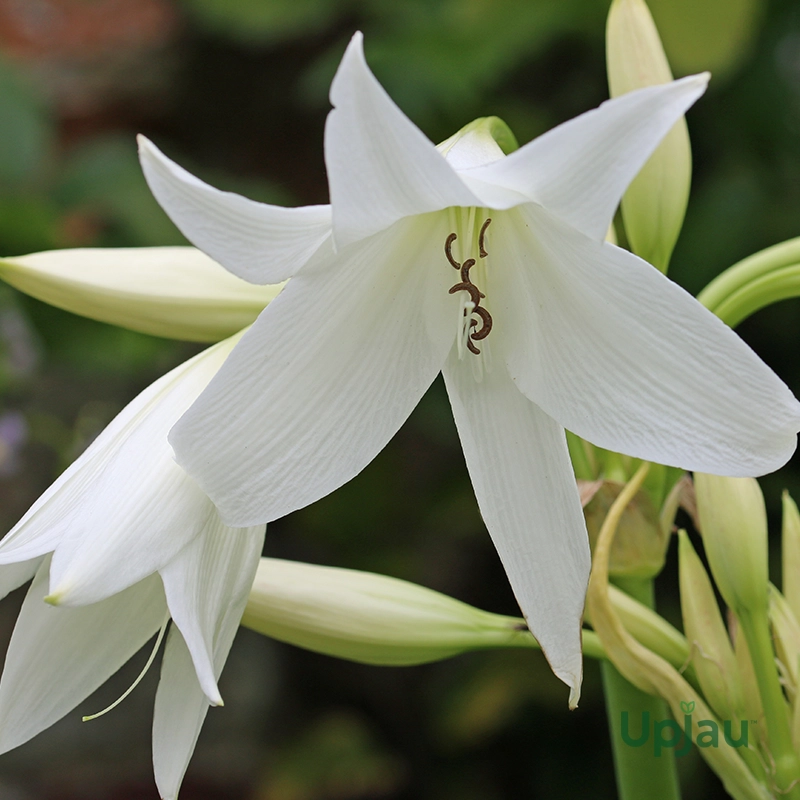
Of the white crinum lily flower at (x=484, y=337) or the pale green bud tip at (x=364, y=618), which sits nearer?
the white crinum lily flower at (x=484, y=337)

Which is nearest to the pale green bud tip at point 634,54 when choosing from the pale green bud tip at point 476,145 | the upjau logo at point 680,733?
the pale green bud tip at point 476,145

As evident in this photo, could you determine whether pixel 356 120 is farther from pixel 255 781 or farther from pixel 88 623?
pixel 255 781

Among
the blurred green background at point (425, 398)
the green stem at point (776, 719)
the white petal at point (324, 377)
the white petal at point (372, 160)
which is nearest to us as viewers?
the white petal at point (372, 160)

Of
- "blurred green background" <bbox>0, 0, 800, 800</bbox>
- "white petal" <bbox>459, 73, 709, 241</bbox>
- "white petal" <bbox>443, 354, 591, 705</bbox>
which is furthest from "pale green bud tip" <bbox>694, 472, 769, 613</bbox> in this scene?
"blurred green background" <bbox>0, 0, 800, 800</bbox>

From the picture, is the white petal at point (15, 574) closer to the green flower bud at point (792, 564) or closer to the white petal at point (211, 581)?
the white petal at point (211, 581)

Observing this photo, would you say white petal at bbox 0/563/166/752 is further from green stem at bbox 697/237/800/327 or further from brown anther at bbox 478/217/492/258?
green stem at bbox 697/237/800/327

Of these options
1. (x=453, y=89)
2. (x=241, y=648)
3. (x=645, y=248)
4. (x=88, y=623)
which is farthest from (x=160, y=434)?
(x=241, y=648)
